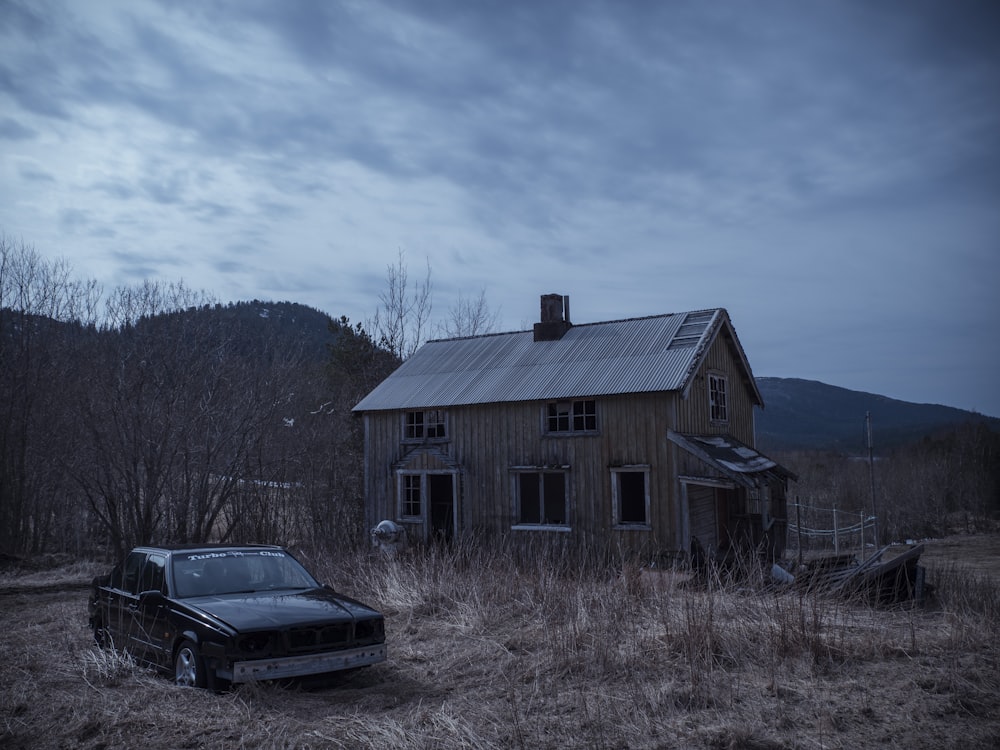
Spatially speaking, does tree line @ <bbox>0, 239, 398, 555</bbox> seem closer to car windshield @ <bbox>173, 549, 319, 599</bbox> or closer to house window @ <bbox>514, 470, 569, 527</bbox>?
house window @ <bbox>514, 470, 569, 527</bbox>

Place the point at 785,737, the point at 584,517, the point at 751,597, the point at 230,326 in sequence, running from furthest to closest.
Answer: the point at 230,326 < the point at 584,517 < the point at 751,597 < the point at 785,737

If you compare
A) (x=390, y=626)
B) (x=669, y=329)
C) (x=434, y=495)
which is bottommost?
(x=390, y=626)

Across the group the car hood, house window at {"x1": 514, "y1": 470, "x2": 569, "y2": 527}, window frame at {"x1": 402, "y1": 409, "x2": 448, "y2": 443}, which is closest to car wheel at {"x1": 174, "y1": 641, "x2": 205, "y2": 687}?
the car hood

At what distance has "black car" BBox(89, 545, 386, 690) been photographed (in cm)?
779

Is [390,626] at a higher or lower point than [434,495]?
lower

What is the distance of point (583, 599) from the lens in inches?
416

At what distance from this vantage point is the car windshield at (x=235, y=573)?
356 inches

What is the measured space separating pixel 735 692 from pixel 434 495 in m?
16.7

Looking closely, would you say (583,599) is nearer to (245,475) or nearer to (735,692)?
(735,692)

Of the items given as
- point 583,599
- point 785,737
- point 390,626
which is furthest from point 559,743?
point 390,626

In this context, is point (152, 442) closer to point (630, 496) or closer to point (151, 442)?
point (151, 442)

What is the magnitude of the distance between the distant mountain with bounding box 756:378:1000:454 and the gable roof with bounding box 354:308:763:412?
102316 mm

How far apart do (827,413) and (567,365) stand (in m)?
128

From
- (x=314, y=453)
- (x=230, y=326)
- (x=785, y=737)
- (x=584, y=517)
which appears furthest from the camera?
(x=314, y=453)
